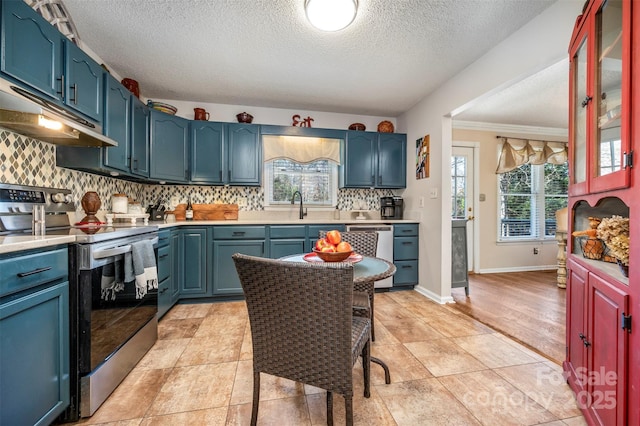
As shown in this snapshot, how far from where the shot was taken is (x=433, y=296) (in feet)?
10.9

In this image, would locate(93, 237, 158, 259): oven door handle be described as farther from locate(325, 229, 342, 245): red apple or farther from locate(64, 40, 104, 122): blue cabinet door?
locate(325, 229, 342, 245): red apple

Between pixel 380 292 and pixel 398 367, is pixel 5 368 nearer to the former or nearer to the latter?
pixel 398 367

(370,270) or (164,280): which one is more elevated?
(370,270)

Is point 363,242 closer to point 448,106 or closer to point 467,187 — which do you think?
point 448,106

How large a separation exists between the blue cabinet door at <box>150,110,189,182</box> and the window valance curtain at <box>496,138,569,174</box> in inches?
193

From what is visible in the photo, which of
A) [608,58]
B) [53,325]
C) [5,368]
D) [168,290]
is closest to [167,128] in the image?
[168,290]

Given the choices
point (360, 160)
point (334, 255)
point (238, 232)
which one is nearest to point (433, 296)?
point (360, 160)

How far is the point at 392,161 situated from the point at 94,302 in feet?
11.8

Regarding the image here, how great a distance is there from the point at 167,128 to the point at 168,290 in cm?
182

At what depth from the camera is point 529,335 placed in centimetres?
236

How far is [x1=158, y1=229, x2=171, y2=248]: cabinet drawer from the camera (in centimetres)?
258

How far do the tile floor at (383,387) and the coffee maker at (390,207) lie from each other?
179 centimetres

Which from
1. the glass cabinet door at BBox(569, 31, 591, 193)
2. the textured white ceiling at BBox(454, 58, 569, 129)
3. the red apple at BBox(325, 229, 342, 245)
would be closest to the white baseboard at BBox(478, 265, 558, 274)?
the textured white ceiling at BBox(454, 58, 569, 129)

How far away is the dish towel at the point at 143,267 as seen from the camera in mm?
1783
